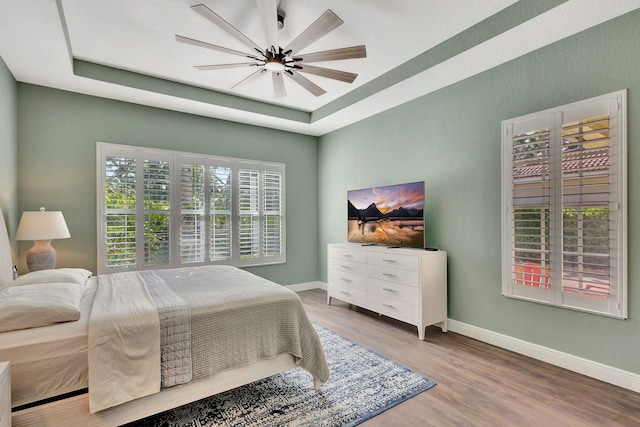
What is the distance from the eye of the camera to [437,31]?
8.75 feet

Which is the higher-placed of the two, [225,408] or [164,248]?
[164,248]

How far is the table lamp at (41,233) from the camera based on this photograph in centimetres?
293

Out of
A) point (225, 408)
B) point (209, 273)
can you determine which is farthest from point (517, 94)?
point (225, 408)

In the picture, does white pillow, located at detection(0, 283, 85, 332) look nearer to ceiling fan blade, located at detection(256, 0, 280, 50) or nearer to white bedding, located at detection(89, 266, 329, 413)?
white bedding, located at detection(89, 266, 329, 413)

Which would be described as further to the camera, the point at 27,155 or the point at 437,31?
the point at 27,155

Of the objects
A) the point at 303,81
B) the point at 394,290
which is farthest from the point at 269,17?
the point at 394,290

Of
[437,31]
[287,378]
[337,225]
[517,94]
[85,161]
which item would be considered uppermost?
[437,31]

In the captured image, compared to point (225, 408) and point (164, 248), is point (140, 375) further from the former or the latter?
point (164, 248)

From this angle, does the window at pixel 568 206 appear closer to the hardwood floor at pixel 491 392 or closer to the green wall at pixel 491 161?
the green wall at pixel 491 161

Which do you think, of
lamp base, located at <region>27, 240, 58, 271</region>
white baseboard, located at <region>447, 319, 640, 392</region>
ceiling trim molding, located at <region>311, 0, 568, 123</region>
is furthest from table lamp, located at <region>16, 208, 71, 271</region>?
white baseboard, located at <region>447, 319, 640, 392</region>

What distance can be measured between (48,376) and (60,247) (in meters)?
2.58

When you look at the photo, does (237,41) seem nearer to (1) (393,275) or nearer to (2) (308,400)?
(1) (393,275)

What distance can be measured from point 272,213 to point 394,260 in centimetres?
230

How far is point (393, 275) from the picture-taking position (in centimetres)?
346
